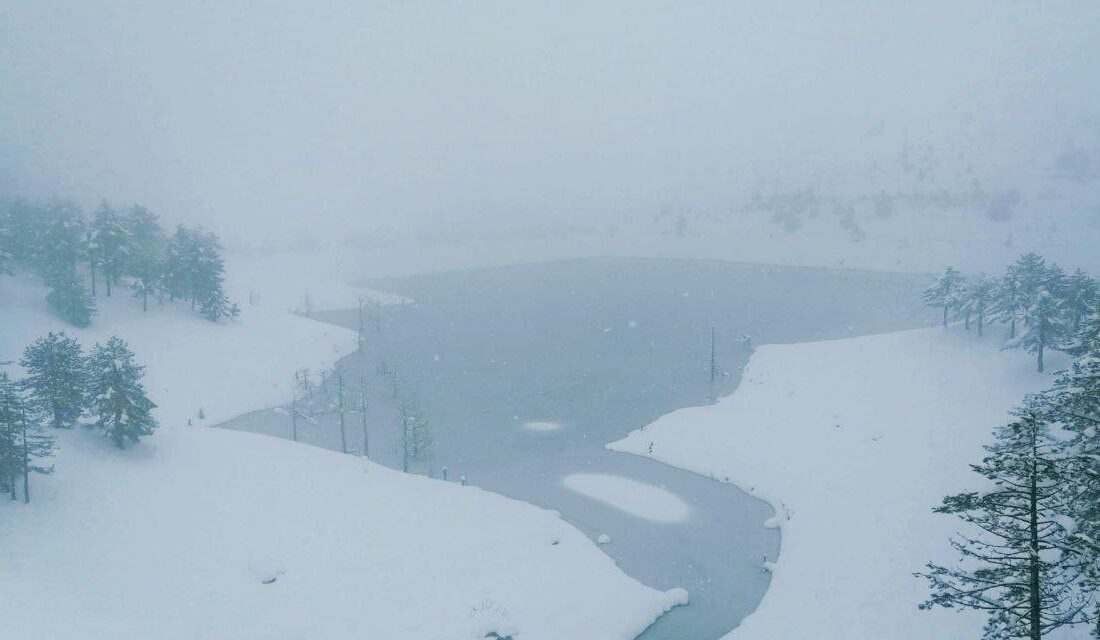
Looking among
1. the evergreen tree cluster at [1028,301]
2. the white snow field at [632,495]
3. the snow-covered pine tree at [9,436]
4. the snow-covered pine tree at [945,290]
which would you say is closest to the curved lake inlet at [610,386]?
the white snow field at [632,495]

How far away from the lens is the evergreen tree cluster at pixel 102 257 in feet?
246

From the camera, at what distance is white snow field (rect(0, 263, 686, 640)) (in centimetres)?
2884

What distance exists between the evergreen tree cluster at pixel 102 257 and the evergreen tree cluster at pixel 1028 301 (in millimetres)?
92066

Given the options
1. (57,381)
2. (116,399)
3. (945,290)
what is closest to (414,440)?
(116,399)

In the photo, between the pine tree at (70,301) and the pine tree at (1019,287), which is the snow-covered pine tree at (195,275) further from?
the pine tree at (1019,287)

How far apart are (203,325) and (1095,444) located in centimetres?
9040

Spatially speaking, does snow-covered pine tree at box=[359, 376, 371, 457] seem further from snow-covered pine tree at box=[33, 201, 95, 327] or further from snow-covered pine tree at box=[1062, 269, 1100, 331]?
snow-covered pine tree at box=[1062, 269, 1100, 331]

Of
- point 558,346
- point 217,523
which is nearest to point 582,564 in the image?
point 217,523

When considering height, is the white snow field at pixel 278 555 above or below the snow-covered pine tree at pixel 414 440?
above

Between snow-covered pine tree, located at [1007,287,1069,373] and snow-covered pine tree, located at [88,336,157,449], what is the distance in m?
69.3

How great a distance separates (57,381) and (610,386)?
55560mm

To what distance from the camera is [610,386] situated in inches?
3179

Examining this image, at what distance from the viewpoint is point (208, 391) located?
236 ft

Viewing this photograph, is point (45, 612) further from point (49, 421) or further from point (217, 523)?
point (49, 421)
